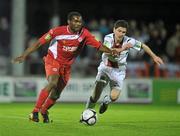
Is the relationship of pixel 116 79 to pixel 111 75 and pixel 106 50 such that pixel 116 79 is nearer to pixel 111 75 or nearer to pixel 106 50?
pixel 111 75

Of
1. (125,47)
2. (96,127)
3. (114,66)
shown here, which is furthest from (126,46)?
(96,127)

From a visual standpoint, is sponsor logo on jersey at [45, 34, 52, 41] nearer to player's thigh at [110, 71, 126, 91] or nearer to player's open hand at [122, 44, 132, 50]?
player's open hand at [122, 44, 132, 50]

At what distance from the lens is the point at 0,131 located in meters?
11.1

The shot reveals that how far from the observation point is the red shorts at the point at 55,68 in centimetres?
1258

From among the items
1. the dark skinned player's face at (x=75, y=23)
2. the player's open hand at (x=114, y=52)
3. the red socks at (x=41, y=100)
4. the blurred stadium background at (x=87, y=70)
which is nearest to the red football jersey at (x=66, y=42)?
the dark skinned player's face at (x=75, y=23)

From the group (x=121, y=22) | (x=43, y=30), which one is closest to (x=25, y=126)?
(x=121, y=22)

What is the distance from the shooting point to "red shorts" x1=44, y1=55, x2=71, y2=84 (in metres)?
12.6

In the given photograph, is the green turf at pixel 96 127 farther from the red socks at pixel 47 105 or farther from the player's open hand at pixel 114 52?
the player's open hand at pixel 114 52

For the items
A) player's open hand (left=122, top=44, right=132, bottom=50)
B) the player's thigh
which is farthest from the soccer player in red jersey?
the player's thigh

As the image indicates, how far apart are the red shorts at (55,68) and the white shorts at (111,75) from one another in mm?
815

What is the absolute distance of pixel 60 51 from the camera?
12.7m

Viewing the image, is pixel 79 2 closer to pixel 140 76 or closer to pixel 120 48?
pixel 140 76

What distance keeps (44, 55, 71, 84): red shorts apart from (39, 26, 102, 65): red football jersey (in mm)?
78

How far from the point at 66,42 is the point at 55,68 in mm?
539
